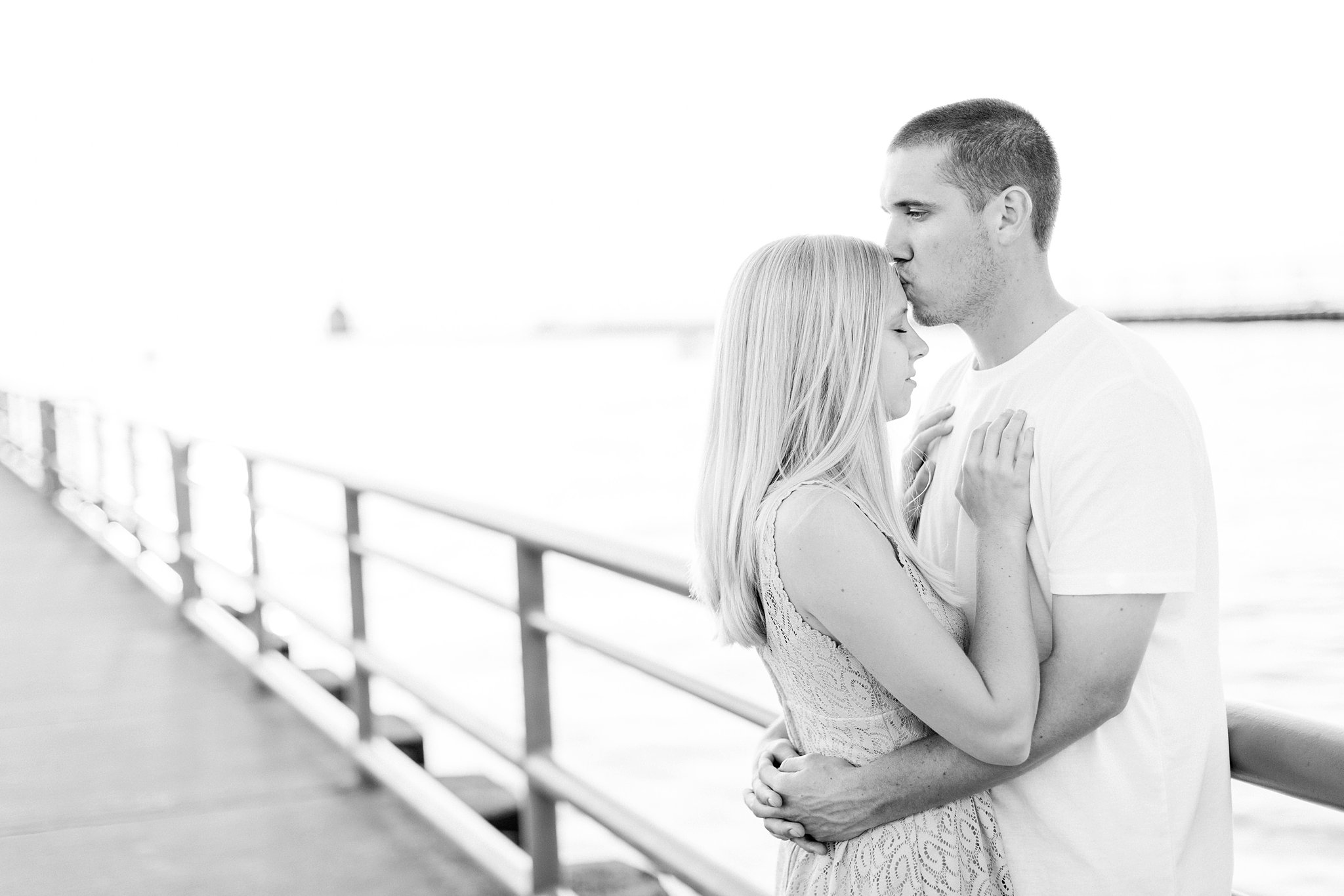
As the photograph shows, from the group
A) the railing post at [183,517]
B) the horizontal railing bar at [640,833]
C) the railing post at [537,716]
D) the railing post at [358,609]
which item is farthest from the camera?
the railing post at [183,517]

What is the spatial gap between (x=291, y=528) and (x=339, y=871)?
18556 mm

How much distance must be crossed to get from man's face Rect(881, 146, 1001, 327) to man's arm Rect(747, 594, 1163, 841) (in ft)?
1.37

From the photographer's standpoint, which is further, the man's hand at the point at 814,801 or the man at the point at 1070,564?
the man's hand at the point at 814,801

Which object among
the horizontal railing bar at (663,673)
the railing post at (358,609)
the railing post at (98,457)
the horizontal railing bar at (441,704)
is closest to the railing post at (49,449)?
the railing post at (98,457)

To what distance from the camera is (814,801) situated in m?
1.70

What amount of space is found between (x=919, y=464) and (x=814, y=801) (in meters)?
0.51

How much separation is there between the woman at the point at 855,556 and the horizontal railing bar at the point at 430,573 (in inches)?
56.5

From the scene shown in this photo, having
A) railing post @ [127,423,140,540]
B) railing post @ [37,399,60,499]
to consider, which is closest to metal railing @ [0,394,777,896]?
railing post @ [127,423,140,540]

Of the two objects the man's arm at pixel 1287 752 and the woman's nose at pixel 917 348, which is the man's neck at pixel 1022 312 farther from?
the man's arm at pixel 1287 752

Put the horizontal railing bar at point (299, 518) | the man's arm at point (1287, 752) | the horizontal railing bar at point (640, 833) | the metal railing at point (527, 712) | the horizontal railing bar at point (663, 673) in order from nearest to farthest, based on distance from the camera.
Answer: the man's arm at point (1287, 752) → the metal railing at point (527, 712) → the horizontal railing bar at point (663, 673) → the horizontal railing bar at point (640, 833) → the horizontal railing bar at point (299, 518)

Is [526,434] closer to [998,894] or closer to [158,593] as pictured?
[158,593]

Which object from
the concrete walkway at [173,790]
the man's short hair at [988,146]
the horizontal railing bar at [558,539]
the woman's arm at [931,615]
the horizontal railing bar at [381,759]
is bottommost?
the concrete walkway at [173,790]

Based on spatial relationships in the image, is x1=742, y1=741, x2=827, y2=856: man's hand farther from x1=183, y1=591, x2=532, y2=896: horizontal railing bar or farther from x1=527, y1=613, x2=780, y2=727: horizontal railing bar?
x1=183, y1=591, x2=532, y2=896: horizontal railing bar

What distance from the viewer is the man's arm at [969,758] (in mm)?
1492
